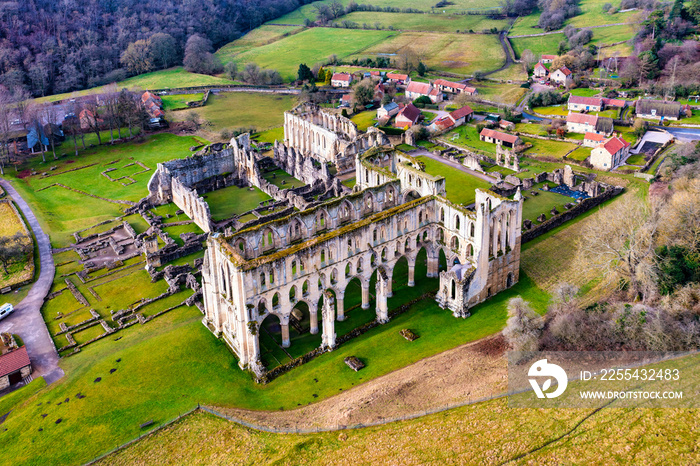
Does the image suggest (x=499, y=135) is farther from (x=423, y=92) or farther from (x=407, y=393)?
(x=407, y=393)

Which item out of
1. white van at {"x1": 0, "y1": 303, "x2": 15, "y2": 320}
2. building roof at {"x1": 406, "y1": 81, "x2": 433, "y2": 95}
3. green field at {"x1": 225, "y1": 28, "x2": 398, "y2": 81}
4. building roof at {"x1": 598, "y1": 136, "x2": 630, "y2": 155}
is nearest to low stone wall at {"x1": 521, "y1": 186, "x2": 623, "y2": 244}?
building roof at {"x1": 598, "y1": 136, "x2": 630, "y2": 155}

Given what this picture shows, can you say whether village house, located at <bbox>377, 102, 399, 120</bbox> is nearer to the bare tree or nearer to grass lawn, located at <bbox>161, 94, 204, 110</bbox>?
grass lawn, located at <bbox>161, 94, 204, 110</bbox>

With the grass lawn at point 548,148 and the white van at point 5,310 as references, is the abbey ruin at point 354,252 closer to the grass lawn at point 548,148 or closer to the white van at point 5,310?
the white van at point 5,310

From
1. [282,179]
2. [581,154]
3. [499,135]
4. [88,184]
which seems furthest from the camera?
[499,135]

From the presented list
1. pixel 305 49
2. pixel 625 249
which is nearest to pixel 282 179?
pixel 625 249

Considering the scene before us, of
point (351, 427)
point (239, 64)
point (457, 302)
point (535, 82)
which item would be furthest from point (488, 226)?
point (239, 64)

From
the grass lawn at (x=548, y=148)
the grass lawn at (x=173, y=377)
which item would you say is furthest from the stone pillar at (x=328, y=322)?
the grass lawn at (x=548, y=148)
